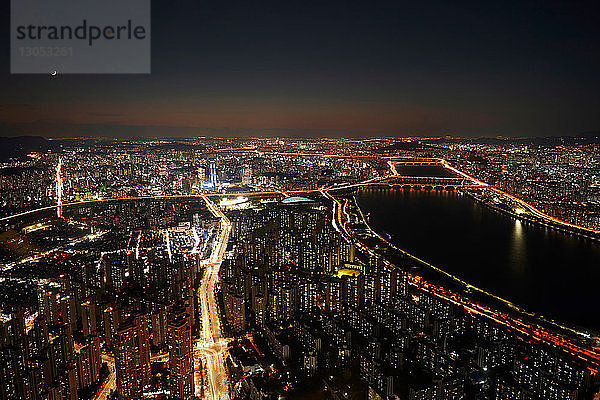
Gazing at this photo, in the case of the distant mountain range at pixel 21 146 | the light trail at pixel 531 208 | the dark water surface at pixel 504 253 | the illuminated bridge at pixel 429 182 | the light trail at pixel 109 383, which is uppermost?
the distant mountain range at pixel 21 146

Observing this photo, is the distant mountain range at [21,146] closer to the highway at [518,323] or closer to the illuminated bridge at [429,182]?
the highway at [518,323]

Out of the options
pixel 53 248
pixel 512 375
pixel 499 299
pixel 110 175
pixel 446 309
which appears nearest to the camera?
pixel 512 375

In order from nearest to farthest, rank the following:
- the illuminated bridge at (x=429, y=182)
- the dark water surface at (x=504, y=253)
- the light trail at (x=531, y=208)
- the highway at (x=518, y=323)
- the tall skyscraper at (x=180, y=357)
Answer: the tall skyscraper at (x=180, y=357)
the highway at (x=518, y=323)
the dark water surface at (x=504, y=253)
the light trail at (x=531, y=208)
the illuminated bridge at (x=429, y=182)

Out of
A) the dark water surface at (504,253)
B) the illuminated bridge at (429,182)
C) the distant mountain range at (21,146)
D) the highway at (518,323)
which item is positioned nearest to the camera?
the highway at (518,323)

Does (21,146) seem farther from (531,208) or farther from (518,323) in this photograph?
(531,208)

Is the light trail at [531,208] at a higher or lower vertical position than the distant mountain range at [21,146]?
lower

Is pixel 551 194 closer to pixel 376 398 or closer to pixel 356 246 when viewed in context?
pixel 356 246

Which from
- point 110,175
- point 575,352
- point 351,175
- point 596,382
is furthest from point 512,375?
point 351,175

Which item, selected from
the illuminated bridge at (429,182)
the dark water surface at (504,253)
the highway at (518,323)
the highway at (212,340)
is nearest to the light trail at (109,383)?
the highway at (212,340)
